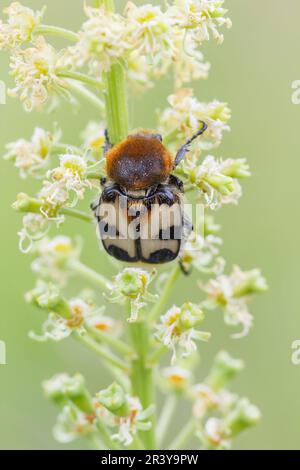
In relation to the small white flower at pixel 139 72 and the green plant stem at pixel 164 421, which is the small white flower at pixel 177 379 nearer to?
the green plant stem at pixel 164 421

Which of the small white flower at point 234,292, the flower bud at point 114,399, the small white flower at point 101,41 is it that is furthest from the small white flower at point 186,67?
the flower bud at point 114,399

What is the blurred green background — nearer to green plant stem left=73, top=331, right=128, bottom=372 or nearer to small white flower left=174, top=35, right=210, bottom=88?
green plant stem left=73, top=331, right=128, bottom=372

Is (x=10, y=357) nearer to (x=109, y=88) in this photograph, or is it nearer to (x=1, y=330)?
(x=1, y=330)

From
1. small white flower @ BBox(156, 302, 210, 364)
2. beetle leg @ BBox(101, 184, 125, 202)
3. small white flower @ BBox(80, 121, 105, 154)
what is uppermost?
small white flower @ BBox(80, 121, 105, 154)

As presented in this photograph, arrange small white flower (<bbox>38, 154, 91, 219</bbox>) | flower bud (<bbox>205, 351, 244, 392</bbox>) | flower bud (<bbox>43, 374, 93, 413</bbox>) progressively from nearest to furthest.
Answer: small white flower (<bbox>38, 154, 91, 219</bbox>), flower bud (<bbox>43, 374, 93, 413</bbox>), flower bud (<bbox>205, 351, 244, 392</bbox>)

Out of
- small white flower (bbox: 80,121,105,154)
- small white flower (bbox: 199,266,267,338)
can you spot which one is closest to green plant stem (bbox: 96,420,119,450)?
small white flower (bbox: 199,266,267,338)
